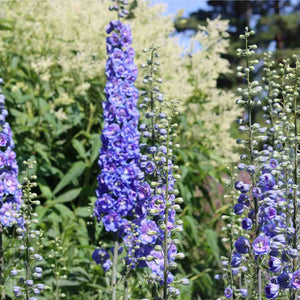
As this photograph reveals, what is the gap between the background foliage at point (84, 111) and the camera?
202 inches

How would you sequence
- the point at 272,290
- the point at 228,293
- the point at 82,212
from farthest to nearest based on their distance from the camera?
the point at 82,212, the point at 228,293, the point at 272,290

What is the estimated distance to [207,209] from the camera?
6293 millimetres

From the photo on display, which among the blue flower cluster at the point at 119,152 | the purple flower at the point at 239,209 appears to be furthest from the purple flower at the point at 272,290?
the blue flower cluster at the point at 119,152

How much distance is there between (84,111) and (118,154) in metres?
2.49

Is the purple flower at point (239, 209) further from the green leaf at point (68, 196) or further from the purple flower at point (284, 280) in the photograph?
the green leaf at point (68, 196)

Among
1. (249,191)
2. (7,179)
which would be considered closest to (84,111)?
(7,179)

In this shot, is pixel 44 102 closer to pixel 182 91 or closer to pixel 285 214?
pixel 182 91

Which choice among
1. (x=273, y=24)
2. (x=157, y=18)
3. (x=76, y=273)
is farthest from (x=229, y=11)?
(x=76, y=273)

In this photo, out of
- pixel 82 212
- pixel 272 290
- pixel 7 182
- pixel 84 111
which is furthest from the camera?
pixel 84 111

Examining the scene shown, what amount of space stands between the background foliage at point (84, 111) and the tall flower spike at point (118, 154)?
4.39 ft

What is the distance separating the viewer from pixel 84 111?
19.1 feet

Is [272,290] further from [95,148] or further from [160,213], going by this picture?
[95,148]

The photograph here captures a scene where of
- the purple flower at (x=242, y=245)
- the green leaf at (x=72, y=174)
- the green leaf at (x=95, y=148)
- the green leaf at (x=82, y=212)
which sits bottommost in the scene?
the purple flower at (x=242, y=245)

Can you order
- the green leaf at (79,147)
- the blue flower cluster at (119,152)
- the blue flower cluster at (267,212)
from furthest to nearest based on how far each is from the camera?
the green leaf at (79,147) < the blue flower cluster at (119,152) < the blue flower cluster at (267,212)
